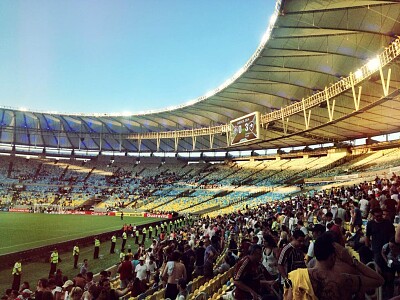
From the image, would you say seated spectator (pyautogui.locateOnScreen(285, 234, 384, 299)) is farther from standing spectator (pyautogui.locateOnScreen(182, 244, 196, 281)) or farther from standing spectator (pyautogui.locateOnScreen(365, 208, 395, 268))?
standing spectator (pyautogui.locateOnScreen(182, 244, 196, 281))

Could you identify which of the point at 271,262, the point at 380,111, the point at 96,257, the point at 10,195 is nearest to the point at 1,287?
the point at 96,257

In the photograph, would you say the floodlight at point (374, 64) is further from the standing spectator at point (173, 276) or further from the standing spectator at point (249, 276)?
the standing spectator at point (249, 276)

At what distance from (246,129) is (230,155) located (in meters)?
31.7

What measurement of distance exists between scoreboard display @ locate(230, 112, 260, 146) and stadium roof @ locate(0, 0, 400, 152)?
2.88m

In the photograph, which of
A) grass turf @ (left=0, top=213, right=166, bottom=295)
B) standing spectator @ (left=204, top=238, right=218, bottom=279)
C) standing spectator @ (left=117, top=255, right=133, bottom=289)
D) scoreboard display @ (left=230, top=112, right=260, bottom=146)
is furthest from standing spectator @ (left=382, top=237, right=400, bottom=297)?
scoreboard display @ (left=230, top=112, right=260, bottom=146)

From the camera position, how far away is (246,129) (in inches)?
1350

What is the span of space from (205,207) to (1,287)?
110ft

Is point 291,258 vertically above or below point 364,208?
below

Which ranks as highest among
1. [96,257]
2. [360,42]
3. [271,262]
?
[360,42]

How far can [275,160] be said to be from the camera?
2258 inches

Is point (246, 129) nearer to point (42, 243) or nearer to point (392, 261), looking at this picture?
point (42, 243)

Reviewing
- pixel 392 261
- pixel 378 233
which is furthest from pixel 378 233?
pixel 392 261

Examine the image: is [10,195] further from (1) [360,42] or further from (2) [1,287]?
(1) [360,42]

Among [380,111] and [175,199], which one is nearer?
[380,111]
